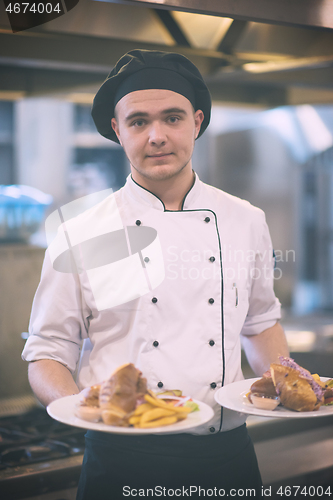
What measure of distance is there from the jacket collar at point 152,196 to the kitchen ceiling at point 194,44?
377 millimetres

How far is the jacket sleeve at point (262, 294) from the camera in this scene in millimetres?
1250

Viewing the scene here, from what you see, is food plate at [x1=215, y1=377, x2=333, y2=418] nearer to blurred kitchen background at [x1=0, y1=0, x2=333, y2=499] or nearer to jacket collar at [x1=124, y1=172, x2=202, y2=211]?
jacket collar at [x1=124, y1=172, x2=202, y2=211]

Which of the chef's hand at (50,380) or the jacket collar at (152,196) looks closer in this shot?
the chef's hand at (50,380)

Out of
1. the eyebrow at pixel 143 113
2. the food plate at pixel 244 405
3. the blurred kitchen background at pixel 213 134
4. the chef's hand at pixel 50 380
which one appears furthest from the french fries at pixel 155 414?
the blurred kitchen background at pixel 213 134

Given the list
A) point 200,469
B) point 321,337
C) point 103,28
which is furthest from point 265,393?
point 321,337

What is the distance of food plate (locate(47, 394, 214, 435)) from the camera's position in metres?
0.77

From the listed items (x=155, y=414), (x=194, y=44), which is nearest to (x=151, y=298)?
(x=155, y=414)

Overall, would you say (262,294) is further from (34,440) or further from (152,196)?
(34,440)

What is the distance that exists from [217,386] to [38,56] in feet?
3.13

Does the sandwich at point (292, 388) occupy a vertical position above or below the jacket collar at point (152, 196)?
below

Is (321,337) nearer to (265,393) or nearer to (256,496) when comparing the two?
(256,496)

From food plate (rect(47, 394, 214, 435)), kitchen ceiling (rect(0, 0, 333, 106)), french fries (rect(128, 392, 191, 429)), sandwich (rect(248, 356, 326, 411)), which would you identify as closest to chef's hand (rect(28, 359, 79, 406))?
food plate (rect(47, 394, 214, 435))

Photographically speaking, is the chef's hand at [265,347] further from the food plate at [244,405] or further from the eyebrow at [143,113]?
the eyebrow at [143,113]

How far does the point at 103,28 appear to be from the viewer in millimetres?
1265
